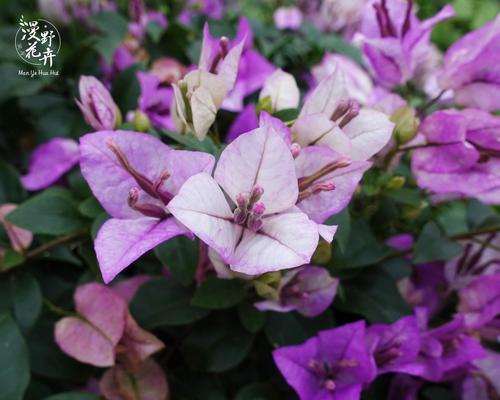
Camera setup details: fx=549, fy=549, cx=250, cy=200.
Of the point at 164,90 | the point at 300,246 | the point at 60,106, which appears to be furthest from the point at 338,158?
the point at 60,106

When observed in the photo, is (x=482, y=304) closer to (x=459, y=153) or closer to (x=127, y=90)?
(x=459, y=153)

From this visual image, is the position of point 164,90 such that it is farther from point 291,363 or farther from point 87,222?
point 291,363

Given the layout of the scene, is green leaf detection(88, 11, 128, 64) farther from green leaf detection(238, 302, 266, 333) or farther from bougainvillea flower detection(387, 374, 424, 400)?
bougainvillea flower detection(387, 374, 424, 400)

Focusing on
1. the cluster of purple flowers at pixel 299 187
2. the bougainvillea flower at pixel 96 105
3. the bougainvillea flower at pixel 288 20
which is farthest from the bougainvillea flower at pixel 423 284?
the bougainvillea flower at pixel 288 20

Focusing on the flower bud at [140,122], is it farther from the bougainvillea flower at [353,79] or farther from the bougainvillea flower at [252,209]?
the bougainvillea flower at [353,79]

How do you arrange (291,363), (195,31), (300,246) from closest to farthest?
(300,246) < (291,363) < (195,31)

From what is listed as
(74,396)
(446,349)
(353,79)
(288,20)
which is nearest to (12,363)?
(74,396)
